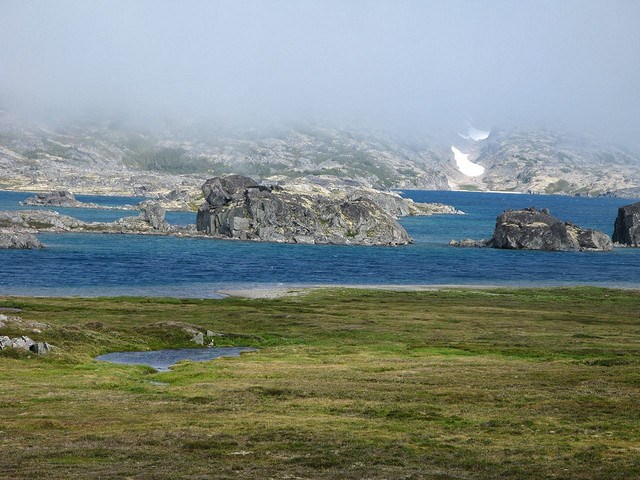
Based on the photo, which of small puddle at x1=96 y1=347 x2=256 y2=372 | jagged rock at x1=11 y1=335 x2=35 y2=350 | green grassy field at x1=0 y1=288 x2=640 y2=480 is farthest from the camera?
small puddle at x1=96 y1=347 x2=256 y2=372

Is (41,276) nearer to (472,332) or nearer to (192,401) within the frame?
(472,332)

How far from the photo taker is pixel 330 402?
57.5 metres

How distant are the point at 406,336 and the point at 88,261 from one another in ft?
362

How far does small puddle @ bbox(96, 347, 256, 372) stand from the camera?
8338 cm

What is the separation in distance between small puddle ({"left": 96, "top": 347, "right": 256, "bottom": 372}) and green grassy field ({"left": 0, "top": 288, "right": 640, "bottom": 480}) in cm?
232

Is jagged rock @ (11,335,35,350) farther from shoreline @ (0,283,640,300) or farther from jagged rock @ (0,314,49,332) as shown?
shoreline @ (0,283,640,300)

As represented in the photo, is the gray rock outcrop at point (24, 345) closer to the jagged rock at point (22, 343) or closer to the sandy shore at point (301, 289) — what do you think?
the jagged rock at point (22, 343)

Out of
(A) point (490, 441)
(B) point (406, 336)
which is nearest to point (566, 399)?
(A) point (490, 441)

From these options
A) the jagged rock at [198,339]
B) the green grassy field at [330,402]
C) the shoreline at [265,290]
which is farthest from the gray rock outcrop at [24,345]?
the shoreline at [265,290]

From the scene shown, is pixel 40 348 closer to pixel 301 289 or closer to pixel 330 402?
pixel 330 402

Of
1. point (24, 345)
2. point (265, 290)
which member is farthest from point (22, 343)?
point (265, 290)

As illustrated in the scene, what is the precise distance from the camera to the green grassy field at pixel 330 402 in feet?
131

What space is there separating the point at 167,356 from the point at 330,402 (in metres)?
35.0

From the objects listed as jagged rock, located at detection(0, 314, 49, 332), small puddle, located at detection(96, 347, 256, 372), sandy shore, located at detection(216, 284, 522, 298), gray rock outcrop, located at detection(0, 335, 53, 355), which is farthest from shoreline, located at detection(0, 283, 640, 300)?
gray rock outcrop, located at detection(0, 335, 53, 355)
